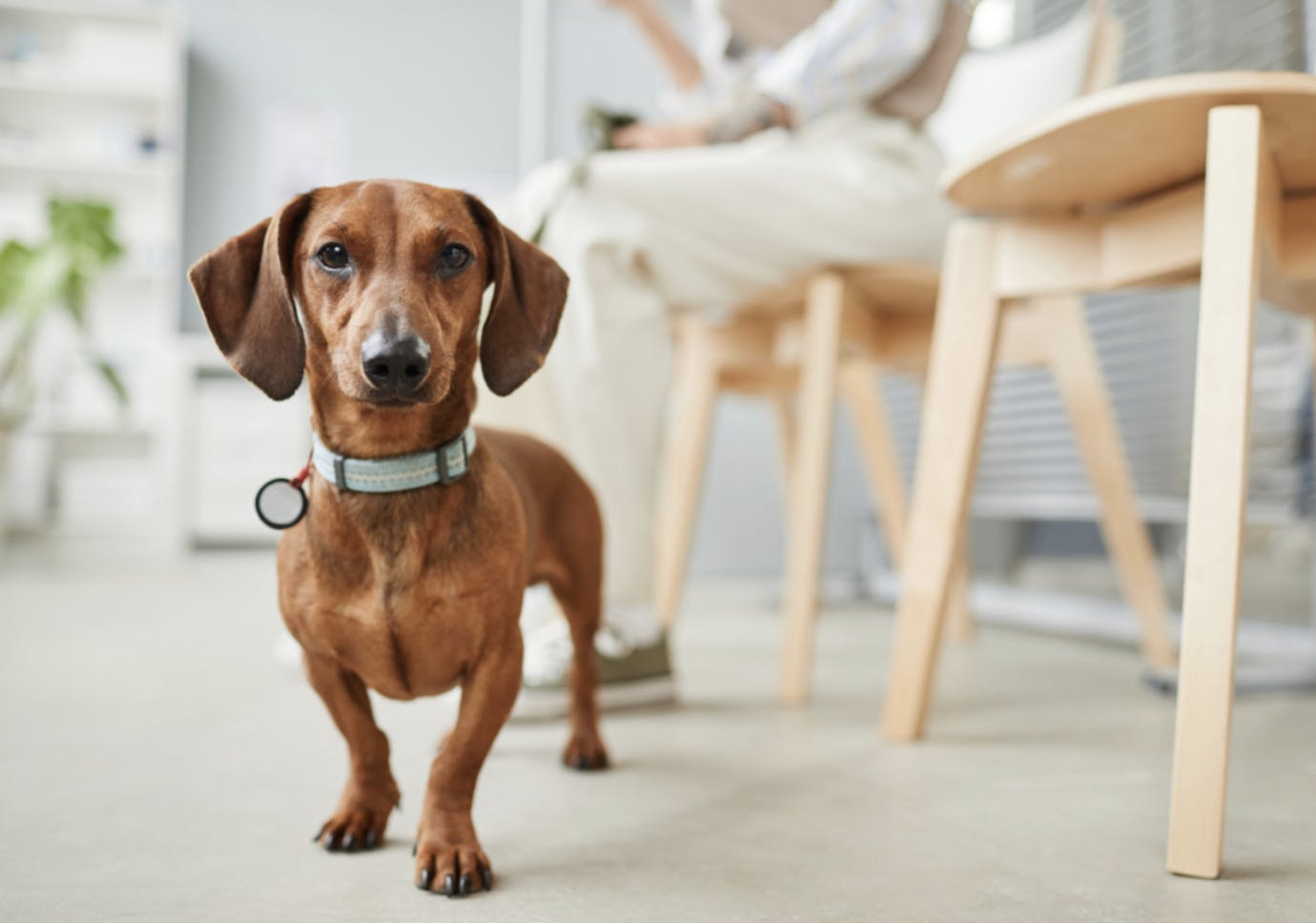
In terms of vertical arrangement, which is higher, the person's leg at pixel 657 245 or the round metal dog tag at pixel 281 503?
the person's leg at pixel 657 245

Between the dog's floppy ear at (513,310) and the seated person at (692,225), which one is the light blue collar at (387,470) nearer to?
the dog's floppy ear at (513,310)

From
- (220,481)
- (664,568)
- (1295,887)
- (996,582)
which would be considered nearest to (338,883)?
(1295,887)

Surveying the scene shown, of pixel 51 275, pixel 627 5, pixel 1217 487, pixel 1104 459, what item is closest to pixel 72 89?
pixel 51 275

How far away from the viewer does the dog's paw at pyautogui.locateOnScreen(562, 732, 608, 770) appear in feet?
4.15

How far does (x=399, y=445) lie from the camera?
907 millimetres

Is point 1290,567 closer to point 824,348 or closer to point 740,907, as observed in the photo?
point 824,348

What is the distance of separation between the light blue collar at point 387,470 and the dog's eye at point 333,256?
0.15 metres

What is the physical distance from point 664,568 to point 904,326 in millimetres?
704

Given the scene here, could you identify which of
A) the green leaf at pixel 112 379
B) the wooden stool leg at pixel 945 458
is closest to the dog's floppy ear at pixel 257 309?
the wooden stool leg at pixel 945 458

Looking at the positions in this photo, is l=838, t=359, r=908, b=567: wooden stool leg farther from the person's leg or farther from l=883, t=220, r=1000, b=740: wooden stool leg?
l=883, t=220, r=1000, b=740: wooden stool leg

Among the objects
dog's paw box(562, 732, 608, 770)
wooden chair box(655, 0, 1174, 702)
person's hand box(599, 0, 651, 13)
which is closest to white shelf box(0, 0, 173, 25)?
person's hand box(599, 0, 651, 13)

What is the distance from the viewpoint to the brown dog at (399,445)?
85 cm

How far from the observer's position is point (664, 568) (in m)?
2.29

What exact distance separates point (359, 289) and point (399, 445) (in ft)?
0.45
